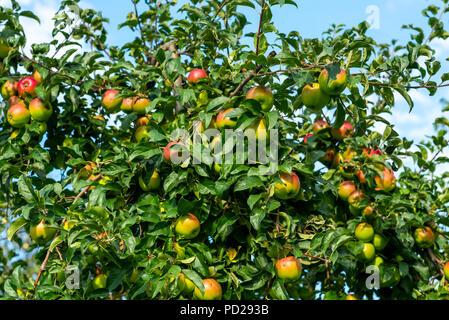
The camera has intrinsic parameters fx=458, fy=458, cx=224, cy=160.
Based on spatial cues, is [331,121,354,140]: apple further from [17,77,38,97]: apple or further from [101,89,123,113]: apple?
[17,77,38,97]: apple

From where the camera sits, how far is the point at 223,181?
1741 millimetres

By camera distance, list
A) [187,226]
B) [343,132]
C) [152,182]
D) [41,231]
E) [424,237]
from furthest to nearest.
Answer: [343,132], [424,237], [41,231], [152,182], [187,226]

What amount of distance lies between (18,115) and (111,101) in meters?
0.46

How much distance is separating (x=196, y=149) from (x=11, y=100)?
120 centimetres

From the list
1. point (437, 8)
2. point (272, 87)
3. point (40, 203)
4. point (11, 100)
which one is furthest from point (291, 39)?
point (437, 8)

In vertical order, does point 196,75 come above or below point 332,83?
above

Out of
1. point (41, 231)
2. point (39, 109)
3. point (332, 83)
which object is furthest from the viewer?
point (39, 109)

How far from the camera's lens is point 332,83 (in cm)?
165

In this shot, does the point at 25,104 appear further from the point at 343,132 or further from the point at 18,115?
the point at 343,132

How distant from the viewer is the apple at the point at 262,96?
172 centimetres

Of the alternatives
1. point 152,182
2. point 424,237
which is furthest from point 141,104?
point 424,237

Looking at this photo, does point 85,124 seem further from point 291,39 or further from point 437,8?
point 437,8

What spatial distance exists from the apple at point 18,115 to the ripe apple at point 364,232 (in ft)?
5.73

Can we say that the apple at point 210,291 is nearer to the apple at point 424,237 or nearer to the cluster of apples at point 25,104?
the cluster of apples at point 25,104
